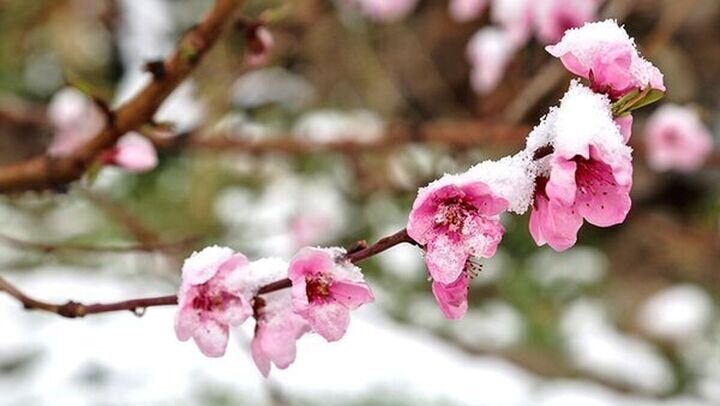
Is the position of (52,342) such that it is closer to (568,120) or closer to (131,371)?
(131,371)

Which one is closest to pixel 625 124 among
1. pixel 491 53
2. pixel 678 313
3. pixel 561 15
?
pixel 561 15

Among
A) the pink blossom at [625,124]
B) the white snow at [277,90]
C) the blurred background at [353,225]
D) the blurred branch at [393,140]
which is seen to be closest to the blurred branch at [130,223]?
the blurred background at [353,225]

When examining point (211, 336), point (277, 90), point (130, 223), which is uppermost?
point (277, 90)

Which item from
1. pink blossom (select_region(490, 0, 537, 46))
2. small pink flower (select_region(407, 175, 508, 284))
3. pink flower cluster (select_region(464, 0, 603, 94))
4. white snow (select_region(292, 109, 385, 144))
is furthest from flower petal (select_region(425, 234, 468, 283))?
white snow (select_region(292, 109, 385, 144))

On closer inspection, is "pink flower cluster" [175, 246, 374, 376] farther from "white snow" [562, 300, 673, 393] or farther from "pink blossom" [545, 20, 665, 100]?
"white snow" [562, 300, 673, 393]

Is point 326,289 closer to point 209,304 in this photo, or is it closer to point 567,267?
point 209,304

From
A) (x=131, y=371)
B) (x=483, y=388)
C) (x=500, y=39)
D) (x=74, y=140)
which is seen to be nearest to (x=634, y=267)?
(x=483, y=388)

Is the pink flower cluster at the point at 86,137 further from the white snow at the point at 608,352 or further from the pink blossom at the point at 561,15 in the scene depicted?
the white snow at the point at 608,352
